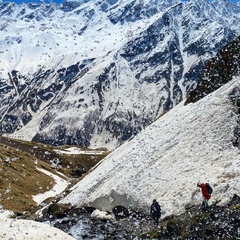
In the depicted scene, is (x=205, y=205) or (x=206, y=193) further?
(x=205, y=205)

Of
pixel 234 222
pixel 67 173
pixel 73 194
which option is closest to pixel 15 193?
pixel 73 194

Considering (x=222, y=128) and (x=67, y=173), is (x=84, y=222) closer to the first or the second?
(x=222, y=128)

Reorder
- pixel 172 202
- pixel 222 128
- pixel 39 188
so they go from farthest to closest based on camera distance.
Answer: pixel 39 188 → pixel 222 128 → pixel 172 202

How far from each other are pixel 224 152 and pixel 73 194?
18.5 m

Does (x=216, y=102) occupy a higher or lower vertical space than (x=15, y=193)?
higher

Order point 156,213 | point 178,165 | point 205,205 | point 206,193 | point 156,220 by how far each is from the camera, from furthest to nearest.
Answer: point 178,165, point 156,220, point 156,213, point 205,205, point 206,193

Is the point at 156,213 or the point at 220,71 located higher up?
the point at 220,71

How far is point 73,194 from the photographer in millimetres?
43594

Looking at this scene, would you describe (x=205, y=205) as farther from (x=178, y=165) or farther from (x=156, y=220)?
(x=178, y=165)

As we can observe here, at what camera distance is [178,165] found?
36.3m

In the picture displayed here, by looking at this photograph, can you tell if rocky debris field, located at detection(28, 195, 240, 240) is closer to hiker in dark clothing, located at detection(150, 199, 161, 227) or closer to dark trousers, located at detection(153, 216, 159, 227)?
dark trousers, located at detection(153, 216, 159, 227)

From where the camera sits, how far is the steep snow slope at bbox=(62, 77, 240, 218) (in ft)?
104

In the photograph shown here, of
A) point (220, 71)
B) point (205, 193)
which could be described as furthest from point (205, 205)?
point (220, 71)

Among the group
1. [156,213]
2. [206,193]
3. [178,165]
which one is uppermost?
[206,193]
